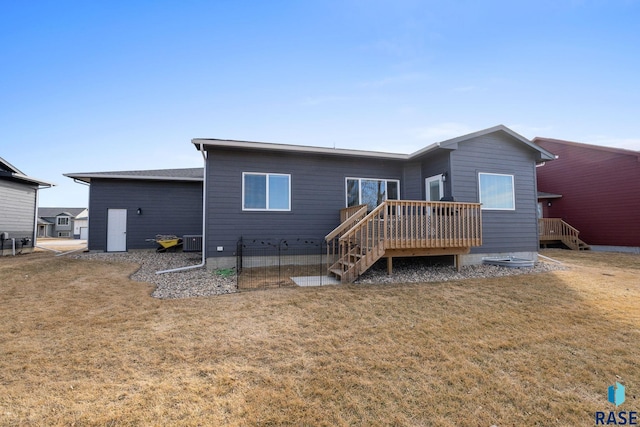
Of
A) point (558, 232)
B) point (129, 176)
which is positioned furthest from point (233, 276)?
point (558, 232)

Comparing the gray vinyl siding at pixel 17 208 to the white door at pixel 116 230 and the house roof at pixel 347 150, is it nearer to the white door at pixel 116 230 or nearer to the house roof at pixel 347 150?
the white door at pixel 116 230

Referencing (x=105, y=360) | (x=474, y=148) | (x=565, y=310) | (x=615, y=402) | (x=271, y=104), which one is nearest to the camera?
(x=615, y=402)

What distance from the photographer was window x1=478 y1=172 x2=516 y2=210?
9.11 meters

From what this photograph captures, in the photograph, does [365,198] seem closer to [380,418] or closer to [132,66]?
[380,418]

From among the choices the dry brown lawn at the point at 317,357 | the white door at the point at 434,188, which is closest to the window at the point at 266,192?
the dry brown lawn at the point at 317,357

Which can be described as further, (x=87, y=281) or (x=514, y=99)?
(x=514, y=99)

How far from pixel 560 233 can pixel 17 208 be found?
26939mm

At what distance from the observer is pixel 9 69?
32.3 ft

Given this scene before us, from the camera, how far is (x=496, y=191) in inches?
366

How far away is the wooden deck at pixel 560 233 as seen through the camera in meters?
14.8

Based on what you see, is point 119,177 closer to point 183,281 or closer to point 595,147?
point 183,281

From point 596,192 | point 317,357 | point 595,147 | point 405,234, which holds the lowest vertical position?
point 317,357

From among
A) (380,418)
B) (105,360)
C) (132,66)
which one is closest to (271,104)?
(132,66)

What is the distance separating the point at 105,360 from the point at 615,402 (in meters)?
4.90
